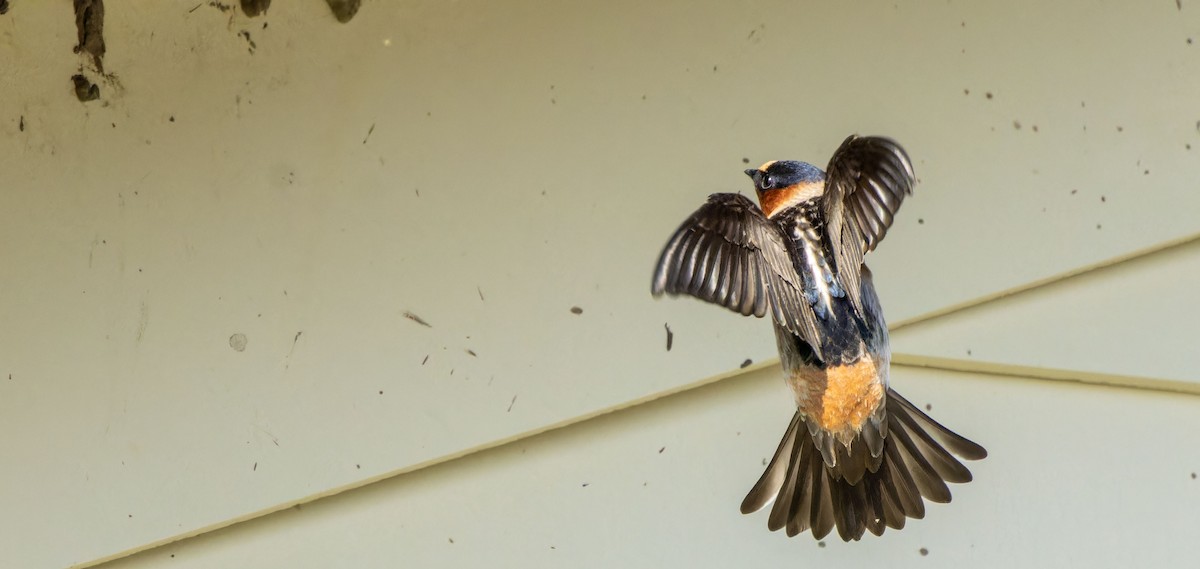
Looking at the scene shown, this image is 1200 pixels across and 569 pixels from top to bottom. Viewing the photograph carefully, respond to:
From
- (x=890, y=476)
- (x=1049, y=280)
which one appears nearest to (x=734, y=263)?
(x=890, y=476)

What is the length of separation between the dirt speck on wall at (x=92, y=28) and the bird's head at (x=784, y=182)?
3.41 ft

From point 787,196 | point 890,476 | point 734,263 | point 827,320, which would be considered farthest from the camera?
point 890,476

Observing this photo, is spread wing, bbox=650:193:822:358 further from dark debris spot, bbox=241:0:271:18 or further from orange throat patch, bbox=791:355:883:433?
dark debris spot, bbox=241:0:271:18

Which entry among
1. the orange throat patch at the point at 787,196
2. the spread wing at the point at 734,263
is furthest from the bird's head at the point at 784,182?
the spread wing at the point at 734,263

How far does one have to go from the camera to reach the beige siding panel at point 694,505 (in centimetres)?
A: 230

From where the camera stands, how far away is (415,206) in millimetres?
2291

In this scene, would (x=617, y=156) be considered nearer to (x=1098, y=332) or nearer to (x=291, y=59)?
(x=291, y=59)

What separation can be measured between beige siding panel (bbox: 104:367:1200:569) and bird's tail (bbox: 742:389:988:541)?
21 centimetres

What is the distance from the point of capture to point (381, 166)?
7.50 feet

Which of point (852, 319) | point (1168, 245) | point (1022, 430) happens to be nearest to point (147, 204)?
point (852, 319)

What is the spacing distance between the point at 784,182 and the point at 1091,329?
2.24 ft

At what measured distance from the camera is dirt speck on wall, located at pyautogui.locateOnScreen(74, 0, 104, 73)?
2.27 m

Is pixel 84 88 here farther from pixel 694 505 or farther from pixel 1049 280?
pixel 1049 280

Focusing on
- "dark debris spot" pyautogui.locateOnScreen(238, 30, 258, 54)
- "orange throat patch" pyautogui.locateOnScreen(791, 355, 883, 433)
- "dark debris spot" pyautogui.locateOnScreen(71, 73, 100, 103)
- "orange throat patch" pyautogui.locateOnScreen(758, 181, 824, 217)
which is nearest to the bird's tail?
"orange throat patch" pyautogui.locateOnScreen(791, 355, 883, 433)
